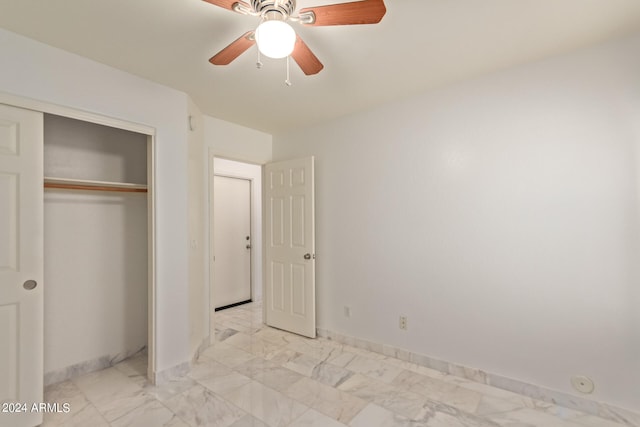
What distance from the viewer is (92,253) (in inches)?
108

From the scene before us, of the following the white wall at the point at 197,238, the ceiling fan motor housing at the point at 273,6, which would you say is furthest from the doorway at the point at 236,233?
the ceiling fan motor housing at the point at 273,6

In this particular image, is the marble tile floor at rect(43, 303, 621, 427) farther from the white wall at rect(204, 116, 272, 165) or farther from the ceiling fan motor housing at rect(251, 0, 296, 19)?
the ceiling fan motor housing at rect(251, 0, 296, 19)

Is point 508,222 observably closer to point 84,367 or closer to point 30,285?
point 30,285

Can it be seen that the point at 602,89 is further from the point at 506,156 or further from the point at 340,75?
the point at 340,75

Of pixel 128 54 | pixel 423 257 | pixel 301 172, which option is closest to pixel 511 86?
pixel 423 257

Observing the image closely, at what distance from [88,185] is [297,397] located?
2.41 meters

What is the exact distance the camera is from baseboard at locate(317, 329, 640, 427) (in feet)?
6.44

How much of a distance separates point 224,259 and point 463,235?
3.45 metres

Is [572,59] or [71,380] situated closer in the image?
[572,59]

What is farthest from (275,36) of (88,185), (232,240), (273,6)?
(232,240)

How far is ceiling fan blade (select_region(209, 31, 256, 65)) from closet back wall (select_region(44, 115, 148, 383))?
1850 mm

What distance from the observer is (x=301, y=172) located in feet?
11.6

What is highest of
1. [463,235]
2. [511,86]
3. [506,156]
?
[511,86]

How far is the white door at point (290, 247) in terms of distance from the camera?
3467mm
